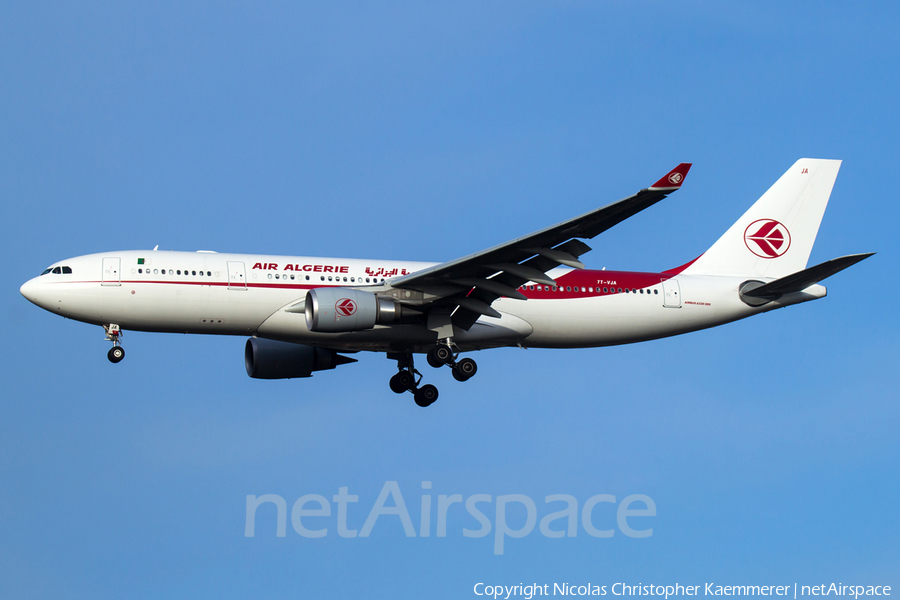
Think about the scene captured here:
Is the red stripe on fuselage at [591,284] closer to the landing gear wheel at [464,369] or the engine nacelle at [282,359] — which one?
the landing gear wheel at [464,369]

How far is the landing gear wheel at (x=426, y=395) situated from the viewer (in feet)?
121

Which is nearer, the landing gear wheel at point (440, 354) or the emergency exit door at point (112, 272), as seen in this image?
the emergency exit door at point (112, 272)

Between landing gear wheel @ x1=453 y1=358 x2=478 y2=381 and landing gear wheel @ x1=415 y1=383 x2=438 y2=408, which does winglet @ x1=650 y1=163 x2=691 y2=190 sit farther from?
landing gear wheel @ x1=415 y1=383 x2=438 y2=408

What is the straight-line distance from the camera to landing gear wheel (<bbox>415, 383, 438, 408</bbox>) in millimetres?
36875

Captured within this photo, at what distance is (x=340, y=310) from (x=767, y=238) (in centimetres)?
1813

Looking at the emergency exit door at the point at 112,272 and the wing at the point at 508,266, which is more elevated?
the emergency exit door at the point at 112,272

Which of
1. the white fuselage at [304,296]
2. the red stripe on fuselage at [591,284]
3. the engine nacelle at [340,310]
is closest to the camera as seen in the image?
the engine nacelle at [340,310]

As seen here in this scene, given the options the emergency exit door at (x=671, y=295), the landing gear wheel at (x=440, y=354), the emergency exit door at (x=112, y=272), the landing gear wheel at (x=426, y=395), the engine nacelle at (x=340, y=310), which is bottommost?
the landing gear wheel at (x=426, y=395)

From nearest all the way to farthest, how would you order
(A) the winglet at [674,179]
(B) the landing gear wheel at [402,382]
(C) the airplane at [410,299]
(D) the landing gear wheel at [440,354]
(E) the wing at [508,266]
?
(A) the winglet at [674,179], (E) the wing at [508,266], (C) the airplane at [410,299], (D) the landing gear wheel at [440,354], (B) the landing gear wheel at [402,382]

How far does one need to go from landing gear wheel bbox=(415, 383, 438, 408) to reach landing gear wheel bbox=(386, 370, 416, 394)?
38 centimetres

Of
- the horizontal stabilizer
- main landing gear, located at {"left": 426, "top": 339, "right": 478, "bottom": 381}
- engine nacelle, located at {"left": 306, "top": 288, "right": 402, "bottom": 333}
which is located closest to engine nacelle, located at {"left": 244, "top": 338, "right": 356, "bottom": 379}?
main landing gear, located at {"left": 426, "top": 339, "right": 478, "bottom": 381}

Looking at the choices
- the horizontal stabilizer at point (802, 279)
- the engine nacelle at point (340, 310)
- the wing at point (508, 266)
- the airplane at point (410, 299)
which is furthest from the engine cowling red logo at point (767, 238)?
the engine nacelle at point (340, 310)

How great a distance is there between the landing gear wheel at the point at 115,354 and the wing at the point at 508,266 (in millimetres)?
A: 8992

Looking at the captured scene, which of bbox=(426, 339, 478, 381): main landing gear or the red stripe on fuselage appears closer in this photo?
bbox=(426, 339, 478, 381): main landing gear
